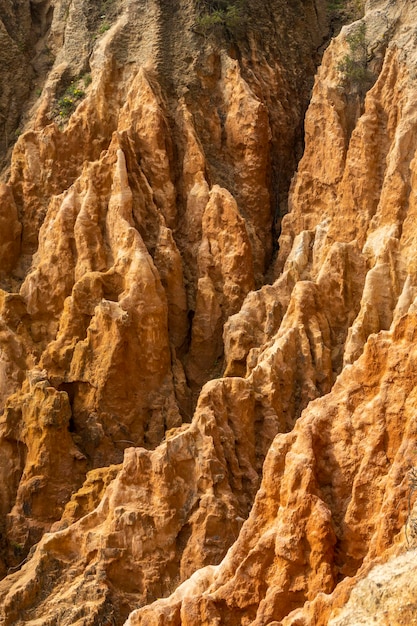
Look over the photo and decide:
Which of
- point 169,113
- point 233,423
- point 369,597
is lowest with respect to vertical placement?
point 369,597

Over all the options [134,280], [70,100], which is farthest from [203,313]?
[70,100]

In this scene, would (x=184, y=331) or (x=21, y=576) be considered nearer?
(x=21, y=576)

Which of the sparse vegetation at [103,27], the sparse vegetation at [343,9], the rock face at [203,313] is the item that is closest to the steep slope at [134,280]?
the rock face at [203,313]

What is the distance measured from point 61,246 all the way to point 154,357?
3887 mm

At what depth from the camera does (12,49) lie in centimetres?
3891

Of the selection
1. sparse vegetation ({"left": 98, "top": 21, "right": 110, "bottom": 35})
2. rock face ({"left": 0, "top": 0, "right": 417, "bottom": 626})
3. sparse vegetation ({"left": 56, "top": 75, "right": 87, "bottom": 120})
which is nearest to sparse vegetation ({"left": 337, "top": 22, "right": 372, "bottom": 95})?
rock face ({"left": 0, "top": 0, "right": 417, "bottom": 626})

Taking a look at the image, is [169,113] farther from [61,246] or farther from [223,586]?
[223,586]

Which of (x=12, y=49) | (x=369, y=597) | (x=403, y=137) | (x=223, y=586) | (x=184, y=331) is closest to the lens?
(x=369, y=597)

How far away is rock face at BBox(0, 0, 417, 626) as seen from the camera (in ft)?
Answer: 64.0

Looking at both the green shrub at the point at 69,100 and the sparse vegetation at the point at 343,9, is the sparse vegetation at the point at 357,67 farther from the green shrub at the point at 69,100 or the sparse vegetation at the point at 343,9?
the green shrub at the point at 69,100

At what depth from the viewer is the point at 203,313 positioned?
3178 cm

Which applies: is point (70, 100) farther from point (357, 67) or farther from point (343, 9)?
point (357, 67)

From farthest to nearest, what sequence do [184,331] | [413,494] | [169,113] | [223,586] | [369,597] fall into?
[169,113], [184,331], [223,586], [413,494], [369,597]

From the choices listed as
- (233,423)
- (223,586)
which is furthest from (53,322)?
(223,586)
